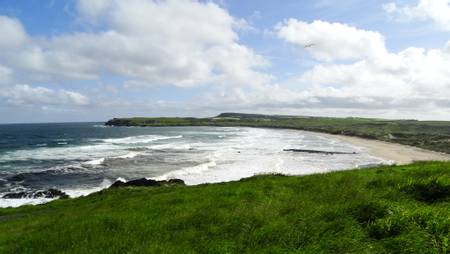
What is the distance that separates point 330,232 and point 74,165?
55.0 meters

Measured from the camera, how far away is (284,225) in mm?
9727

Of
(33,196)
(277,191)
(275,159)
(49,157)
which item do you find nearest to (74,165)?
(49,157)

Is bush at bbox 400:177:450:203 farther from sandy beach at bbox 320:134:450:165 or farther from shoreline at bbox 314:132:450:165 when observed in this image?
sandy beach at bbox 320:134:450:165

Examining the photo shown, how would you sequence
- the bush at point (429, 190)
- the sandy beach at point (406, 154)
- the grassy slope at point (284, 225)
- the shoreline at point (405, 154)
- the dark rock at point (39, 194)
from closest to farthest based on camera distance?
1. the grassy slope at point (284, 225)
2. the bush at point (429, 190)
3. the dark rock at point (39, 194)
4. the shoreline at point (405, 154)
5. the sandy beach at point (406, 154)

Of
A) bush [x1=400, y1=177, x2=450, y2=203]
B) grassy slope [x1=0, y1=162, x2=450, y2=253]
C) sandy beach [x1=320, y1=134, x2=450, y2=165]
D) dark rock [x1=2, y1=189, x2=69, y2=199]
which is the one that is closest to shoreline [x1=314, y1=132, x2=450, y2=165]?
sandy beach [x1=320, y1=134, x2=450, y2=165]

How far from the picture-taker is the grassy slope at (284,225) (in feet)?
27.5

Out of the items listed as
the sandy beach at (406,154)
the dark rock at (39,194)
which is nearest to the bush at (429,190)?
the dark rock at (39,194)

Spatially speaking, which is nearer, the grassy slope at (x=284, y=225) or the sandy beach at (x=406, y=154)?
the grassy slope at (x=284, y=225)

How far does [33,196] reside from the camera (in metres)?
37.1

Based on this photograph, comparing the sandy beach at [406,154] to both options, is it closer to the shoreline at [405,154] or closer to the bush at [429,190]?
the shoreline at [405,154]

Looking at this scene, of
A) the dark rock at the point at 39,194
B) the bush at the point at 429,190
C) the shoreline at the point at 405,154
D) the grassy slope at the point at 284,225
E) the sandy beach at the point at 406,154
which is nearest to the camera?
the grassy slope at the point at 284,225

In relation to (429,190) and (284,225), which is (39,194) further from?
(429,190)

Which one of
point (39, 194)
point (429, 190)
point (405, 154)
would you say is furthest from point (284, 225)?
point (405, 154)

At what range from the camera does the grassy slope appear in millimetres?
8391
